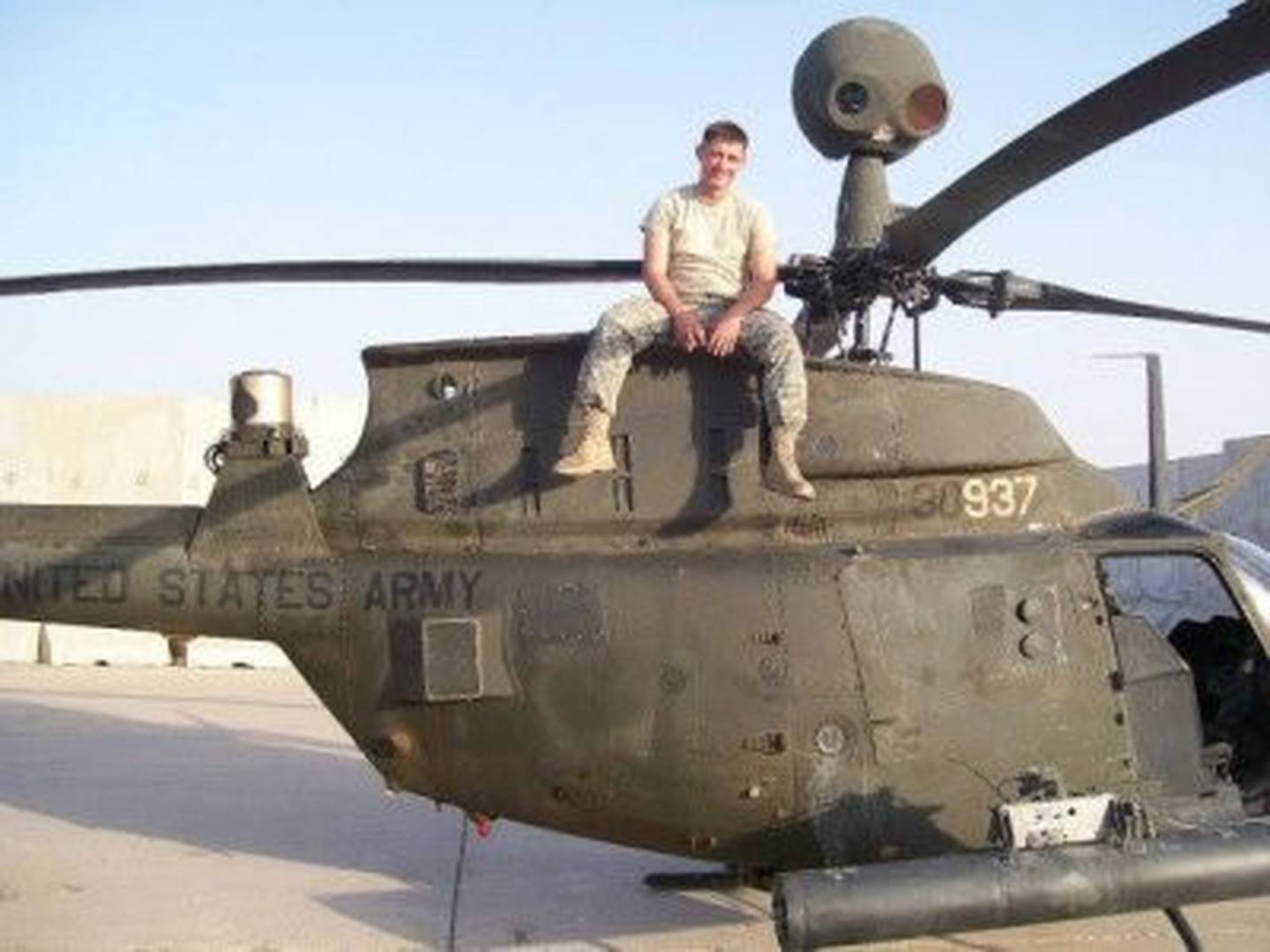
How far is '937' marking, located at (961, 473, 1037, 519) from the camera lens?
568 centimetres

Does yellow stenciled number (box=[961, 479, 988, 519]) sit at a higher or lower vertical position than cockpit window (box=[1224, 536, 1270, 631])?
higher

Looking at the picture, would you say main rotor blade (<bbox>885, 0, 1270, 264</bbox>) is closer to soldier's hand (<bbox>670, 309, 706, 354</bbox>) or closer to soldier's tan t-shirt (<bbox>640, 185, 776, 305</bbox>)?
soldier's tan t-shirt (<bbox>640, 185, 776, 305</bbox>)

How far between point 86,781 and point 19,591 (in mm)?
4410

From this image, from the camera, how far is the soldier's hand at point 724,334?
5.15 meters

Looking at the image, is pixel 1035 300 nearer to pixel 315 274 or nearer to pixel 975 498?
pixel 975 498

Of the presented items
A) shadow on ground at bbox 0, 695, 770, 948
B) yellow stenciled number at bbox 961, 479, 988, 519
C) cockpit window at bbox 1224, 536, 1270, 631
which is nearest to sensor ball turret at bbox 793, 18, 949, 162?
yellow stenciled number at bbox 961, 479, 988, 519

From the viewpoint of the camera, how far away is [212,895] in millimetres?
6539

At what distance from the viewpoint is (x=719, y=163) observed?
5.34 metres

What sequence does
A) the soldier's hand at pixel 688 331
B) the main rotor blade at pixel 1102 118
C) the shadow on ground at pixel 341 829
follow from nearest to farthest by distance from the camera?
1. the main rotor blade at pixel 1102 118
2. the soldier's hand at pixel 688 331
3. the shadow on ground at pixel 341 829

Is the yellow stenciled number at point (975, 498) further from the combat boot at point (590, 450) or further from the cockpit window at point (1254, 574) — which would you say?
the combat boot at point (590, 450)

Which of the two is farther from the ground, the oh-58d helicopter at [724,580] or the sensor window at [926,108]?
the sensor window at [926,108]

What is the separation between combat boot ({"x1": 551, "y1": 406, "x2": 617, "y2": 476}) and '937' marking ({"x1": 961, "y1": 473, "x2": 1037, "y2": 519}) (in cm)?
160

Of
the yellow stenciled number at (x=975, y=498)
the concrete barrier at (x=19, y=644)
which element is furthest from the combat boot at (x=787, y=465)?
the concrete barrier at (x=19, y=644)

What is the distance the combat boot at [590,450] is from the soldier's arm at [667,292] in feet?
1.47
